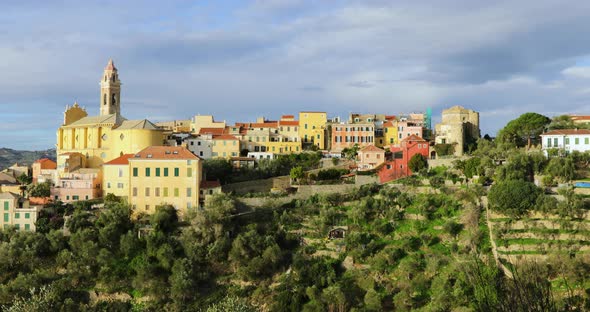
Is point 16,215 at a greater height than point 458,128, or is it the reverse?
point 458,128

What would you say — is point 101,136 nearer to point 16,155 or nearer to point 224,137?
point 224,137

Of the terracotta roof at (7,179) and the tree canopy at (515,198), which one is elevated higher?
the terracotta roof at (7,179)

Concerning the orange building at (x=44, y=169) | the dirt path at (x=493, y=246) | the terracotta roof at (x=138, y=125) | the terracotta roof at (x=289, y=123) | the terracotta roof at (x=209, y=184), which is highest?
the terracotta roof at (x=289, y=123)

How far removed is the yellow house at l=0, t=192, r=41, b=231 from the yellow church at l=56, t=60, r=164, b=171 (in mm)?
7971

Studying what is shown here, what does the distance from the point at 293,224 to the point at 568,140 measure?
78.7 ft

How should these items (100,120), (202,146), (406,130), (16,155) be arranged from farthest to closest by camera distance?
(16,155), (406,130), (202,146), (100,120)

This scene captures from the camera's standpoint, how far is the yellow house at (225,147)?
57406mm

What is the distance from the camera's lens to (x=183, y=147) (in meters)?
43.6

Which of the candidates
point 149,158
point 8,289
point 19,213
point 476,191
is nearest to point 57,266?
point 8,289

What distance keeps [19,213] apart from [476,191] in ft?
99.9

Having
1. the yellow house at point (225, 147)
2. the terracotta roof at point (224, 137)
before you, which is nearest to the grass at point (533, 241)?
the yellow house at point (225, 147)

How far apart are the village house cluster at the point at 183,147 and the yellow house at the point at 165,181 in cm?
7

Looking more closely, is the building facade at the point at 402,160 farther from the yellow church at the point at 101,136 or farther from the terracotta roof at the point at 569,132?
the yellow church at the point at 101,136

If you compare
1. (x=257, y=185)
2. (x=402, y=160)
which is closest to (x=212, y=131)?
(x=257, y=185)
